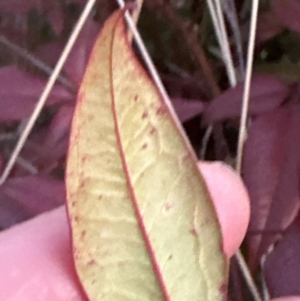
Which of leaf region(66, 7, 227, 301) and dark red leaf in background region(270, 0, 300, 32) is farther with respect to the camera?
dark red leaf in background region(270, 0, 300, 32)

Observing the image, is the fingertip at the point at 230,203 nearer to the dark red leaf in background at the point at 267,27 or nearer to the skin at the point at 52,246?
the skin at the point at 52,246

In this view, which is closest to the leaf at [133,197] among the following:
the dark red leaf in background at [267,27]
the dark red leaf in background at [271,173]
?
the dark red leaf in background at [271,173]

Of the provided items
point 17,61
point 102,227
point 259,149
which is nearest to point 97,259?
point 102,227

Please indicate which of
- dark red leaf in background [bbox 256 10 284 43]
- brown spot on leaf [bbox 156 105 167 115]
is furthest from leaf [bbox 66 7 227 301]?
dark red leaf in background [bbox 256 10 284 43]

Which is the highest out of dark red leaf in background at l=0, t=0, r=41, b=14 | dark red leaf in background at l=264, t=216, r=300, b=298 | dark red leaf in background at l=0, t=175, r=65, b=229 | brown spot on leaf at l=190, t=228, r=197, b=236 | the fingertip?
dark red leaf in background at l=0, t=0, r=41, b=14

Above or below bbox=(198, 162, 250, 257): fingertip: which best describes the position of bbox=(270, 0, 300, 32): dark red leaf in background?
above

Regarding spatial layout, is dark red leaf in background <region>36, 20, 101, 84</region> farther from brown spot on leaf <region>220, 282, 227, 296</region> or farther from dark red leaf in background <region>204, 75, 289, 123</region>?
brown spot on leaf <region>220, 282, 227, 296</region>

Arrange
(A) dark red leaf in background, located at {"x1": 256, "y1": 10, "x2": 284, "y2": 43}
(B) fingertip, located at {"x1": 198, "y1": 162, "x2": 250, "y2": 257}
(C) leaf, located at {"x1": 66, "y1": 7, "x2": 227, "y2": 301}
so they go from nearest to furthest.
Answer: (C) leaf, located at {"x1": 66, "y1": 7, "x2": 227, "y2": 301}, (B) fingertip, located at {"x1": 198, "y1": 162, "x2": 250, "y2": 257}, (A) dark red leaf in background, located at {"x1": 256, "y1": 10, "x2": 284, "y2": 43}
